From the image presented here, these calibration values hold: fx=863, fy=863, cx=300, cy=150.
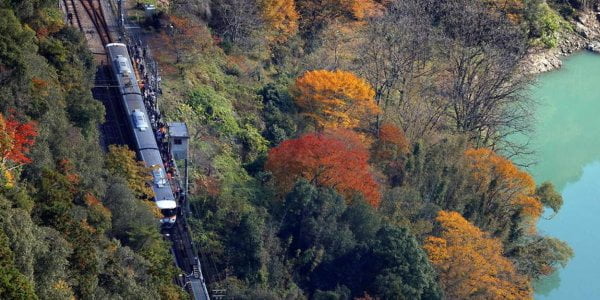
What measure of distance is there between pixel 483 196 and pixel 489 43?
1601 cm

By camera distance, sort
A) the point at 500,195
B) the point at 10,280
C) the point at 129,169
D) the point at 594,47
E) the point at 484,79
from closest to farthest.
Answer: the point at 10,280 → the point at 129,169 → the point at 500,195 → the point at 484,79 → the point at 594,47

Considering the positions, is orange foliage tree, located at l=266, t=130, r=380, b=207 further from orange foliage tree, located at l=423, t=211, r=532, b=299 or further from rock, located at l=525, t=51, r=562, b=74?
rock, located at l=525, t=51, r=562, b=74

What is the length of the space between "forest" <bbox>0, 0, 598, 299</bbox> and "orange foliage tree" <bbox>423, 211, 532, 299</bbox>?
0.08 m

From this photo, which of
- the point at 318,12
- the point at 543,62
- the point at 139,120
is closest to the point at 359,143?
the point at 139,120

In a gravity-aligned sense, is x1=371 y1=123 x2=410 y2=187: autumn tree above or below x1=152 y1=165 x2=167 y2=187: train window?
below

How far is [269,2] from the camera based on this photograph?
49.0 metres

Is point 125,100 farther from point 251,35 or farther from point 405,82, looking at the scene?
point 405,82

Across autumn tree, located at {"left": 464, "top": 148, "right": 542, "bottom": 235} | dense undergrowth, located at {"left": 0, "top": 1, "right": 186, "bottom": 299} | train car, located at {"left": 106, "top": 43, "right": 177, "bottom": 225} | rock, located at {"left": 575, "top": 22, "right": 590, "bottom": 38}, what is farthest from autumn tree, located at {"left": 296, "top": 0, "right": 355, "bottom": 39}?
rock, located at {"left": 575, "top": 22, "right": 590, "bottom": 38}

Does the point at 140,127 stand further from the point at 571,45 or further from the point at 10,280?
the point at 571,45

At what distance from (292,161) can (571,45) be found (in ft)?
123

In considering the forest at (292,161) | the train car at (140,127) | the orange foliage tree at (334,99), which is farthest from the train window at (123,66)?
the orange foliage tree at (334,99)

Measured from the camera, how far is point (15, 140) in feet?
81.9

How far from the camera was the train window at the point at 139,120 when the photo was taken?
3512 cm

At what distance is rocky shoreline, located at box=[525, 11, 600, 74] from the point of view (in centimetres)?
6153
